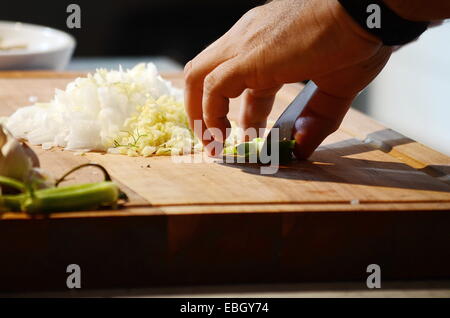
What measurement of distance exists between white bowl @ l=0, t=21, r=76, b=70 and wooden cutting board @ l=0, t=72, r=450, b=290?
1.04 m

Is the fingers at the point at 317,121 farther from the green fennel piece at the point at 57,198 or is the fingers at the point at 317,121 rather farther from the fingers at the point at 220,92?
the green fennel piece at the point at 57,198

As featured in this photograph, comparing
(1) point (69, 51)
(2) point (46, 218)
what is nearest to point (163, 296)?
(2) point (46, 218)

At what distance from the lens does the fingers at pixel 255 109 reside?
60.8 inches

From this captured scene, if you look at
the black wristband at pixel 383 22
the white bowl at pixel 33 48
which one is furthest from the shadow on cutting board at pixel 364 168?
the white bowl at pixel 33 48

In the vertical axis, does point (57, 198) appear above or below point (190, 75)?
below

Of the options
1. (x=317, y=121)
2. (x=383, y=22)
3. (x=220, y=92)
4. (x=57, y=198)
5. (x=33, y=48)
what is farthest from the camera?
(x=33, y=48)

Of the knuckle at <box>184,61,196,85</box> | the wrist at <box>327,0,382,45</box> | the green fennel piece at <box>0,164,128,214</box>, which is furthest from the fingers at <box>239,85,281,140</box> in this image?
the green fennel piece at <box>0,164,128,214</box>

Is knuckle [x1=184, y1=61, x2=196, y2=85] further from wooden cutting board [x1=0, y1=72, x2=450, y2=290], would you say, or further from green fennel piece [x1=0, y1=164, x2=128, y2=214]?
green fennel piece [x1=0, y1=164, x2=128, y2=214]

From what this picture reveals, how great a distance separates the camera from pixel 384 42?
1.25 meters

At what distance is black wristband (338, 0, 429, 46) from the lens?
119 cm

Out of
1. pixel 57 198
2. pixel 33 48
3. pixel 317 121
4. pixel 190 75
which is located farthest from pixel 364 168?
pixel 33 48

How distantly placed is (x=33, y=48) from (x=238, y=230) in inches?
63.4

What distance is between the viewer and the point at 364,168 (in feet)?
4.70

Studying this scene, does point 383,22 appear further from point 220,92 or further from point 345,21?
point 220,92
